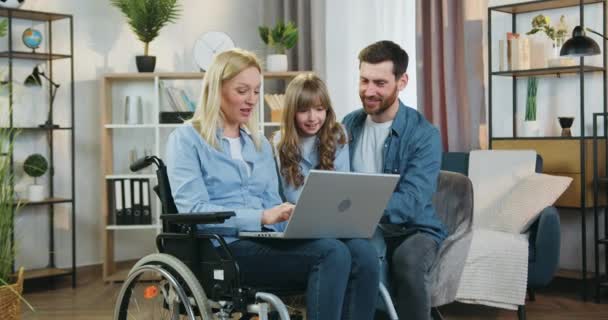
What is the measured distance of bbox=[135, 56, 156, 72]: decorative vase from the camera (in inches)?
205

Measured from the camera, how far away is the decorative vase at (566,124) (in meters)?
4.56

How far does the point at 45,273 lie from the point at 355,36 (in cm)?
246

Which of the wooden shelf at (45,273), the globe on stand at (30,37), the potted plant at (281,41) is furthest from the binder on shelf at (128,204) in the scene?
the potted plant at (281,41)

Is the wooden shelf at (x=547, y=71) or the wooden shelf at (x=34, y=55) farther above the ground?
the wooden shelf at (x=34, y=55)

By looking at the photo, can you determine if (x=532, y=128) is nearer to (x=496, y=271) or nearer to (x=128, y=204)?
(x=496, y=271)

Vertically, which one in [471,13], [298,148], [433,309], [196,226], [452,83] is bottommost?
[433,309]

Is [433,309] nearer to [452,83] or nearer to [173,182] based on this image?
[173,182]

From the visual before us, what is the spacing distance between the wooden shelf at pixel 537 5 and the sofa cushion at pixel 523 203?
106 cm

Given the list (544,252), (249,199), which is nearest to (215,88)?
(249,199)

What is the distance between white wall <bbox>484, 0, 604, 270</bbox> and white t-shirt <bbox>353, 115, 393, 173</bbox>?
224cm

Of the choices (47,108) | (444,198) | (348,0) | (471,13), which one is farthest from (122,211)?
(444,198)

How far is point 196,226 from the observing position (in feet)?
7.49

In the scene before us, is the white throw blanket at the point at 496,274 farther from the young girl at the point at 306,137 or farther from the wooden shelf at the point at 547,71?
the young girl at the point at 306,137

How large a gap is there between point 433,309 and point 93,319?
186 centimetres
